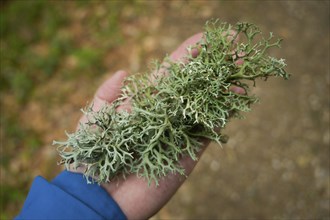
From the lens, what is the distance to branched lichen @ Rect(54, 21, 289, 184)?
1.57 m

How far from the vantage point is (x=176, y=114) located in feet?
5.33

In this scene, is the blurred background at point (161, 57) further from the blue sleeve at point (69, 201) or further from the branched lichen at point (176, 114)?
the blue sleeve at point (69, 201)

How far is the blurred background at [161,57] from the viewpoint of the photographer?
258 centimetres

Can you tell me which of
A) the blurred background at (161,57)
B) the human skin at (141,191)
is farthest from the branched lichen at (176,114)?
the blurred background at (161,57)

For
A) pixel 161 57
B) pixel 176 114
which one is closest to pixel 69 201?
pixel 176 114

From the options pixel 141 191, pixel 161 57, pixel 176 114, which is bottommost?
pixel 141 191

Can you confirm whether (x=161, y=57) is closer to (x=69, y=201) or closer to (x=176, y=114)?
(x=176, y=114)

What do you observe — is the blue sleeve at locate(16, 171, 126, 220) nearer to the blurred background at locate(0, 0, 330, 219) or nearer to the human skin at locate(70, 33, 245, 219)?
the human skin at locate(70, 33, 245, 219)

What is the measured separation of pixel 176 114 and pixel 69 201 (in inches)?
24.3

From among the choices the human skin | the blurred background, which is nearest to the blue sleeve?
the human skin

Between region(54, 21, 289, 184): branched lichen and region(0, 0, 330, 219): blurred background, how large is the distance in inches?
28.2

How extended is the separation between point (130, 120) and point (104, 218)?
47 centimetres

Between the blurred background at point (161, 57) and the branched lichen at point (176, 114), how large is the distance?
716 mm

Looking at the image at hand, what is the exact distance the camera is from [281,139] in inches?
104
